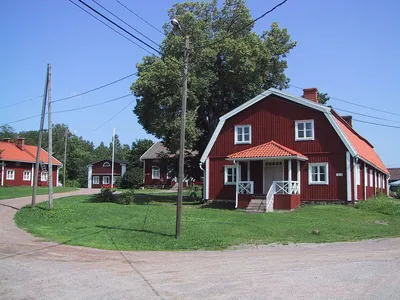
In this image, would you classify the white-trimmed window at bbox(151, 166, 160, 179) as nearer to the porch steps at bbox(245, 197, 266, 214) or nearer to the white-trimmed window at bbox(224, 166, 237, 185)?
the white-trimmed window at bbox(224, 166, 237, 185)

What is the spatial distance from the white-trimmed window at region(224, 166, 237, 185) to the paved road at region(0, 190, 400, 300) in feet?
47.4

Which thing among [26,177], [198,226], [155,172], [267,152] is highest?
[267,152]

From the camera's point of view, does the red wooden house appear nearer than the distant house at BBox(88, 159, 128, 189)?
Yes

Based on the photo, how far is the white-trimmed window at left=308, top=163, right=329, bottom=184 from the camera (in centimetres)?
2478

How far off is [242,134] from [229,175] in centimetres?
288

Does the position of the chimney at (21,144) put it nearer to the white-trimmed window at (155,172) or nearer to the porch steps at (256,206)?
the white-trimmed window at (155,172)

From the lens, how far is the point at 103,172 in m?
65.9

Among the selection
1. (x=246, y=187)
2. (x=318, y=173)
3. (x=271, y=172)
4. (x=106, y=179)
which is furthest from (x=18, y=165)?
(x=318, y=173)

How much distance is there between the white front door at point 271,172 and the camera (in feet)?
84.8

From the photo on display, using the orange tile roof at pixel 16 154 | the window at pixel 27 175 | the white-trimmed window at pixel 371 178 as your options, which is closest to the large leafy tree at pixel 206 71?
the white-trimmed window at pixel 371 178

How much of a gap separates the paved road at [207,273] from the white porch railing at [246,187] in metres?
11.9

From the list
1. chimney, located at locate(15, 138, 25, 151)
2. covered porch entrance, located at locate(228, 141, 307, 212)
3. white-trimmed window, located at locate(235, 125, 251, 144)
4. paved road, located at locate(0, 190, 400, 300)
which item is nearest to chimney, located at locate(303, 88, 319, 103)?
white-trimmed window, located at locate(235, 125, 251, 144)

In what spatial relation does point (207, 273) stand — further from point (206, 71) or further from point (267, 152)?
point (206, 71)

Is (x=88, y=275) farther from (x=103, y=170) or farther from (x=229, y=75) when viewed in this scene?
(x=103, y=170)
